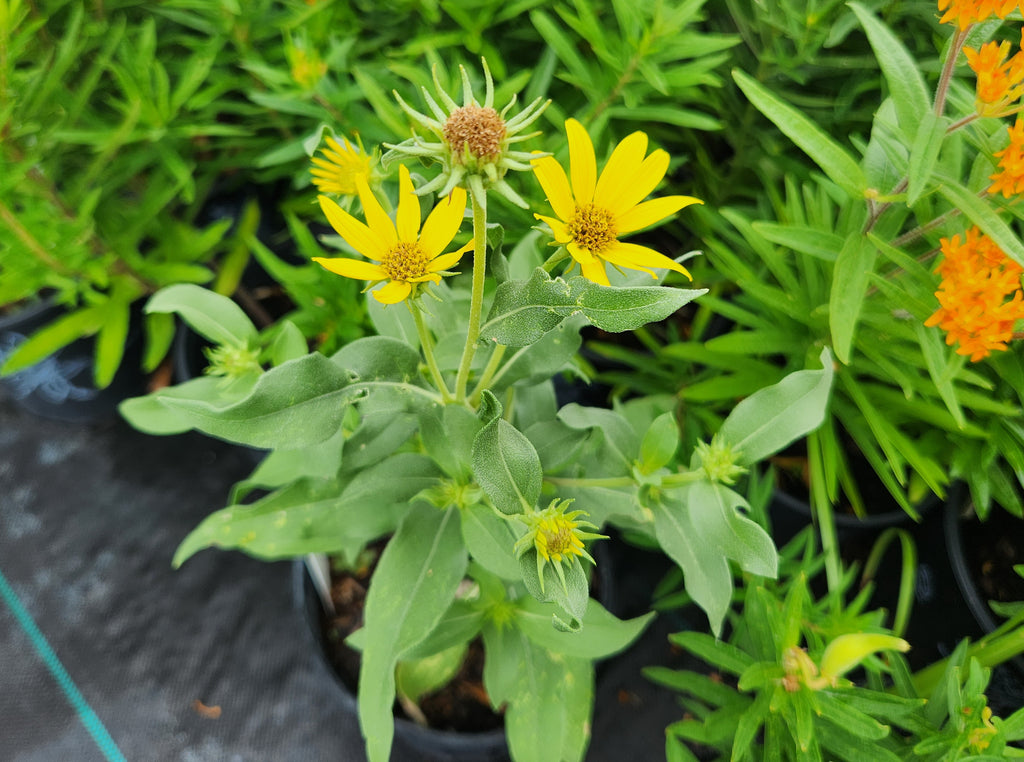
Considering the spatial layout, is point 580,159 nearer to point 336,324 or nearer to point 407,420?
point 407,420

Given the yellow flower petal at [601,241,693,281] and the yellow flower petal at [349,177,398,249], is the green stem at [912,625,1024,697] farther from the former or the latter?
the yellow flower petal at [349,177,398,249]

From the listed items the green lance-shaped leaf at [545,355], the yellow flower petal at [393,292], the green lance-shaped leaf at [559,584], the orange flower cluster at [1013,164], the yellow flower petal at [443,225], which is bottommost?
the green lance-shaped leaf at [559,584]

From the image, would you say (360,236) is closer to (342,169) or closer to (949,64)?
(342,169)

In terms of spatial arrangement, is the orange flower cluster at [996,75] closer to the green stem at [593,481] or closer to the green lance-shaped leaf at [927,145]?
the green lance-shaped leaf at [927,145]

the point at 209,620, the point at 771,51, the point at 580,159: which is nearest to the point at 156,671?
the point at 209,620

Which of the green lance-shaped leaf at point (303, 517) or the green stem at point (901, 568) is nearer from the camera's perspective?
the green lance-shaped leaf at point (303, 517)

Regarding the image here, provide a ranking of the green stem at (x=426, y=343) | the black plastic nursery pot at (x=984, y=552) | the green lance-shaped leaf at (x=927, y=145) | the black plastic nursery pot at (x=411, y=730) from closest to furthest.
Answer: the green stem at (x=426, y=343) < the green lance-shaped leaf at (x=927, y=145) < the black plastic nursery pot at (x=411, y=730) < the black plastic nursery pot at (x=984, y=552)

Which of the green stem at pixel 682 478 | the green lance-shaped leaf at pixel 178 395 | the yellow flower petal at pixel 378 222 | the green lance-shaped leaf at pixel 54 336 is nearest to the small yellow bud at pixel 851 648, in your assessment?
the green stem at pixel 682 478
